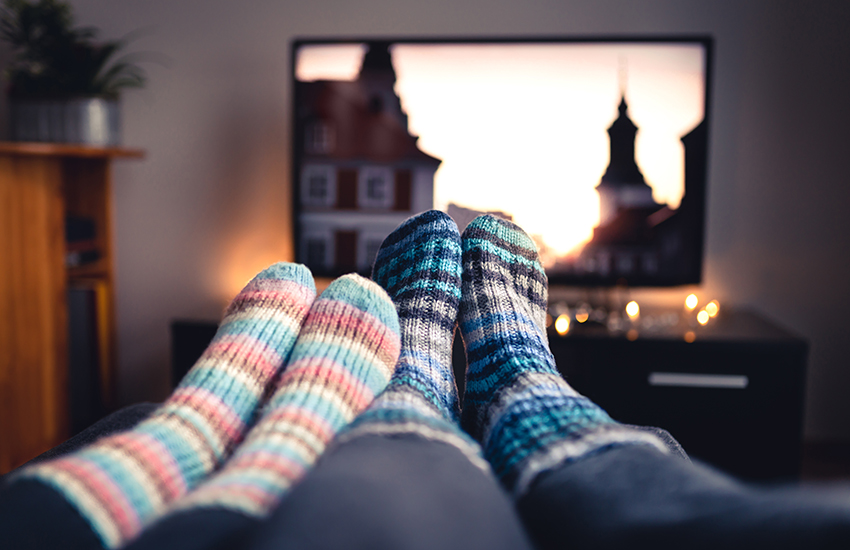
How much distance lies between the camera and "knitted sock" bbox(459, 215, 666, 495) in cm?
41

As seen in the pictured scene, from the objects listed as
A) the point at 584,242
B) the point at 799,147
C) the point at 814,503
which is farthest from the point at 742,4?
the point at 814,503

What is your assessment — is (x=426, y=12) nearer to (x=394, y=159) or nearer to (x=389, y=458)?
(x=394, y=159)

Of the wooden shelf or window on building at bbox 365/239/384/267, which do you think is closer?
the wooden shelf

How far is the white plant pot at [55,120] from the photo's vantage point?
151 cm

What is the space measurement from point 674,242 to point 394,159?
0.87 m

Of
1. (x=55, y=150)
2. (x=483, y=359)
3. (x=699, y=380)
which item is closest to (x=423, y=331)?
(x=483, y=359)

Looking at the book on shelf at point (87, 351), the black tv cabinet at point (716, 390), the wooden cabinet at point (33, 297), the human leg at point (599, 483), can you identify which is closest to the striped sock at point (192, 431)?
the human leg at point (599, 483)

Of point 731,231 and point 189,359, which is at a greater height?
point 731,231

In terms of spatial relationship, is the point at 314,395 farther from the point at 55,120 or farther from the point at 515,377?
the point at 55,120

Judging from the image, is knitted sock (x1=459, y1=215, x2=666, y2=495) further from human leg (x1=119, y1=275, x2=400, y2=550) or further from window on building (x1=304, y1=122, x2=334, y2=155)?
window on building (x1=304, y1=122, x2=334, y2=155)

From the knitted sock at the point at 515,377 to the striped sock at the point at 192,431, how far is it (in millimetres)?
230

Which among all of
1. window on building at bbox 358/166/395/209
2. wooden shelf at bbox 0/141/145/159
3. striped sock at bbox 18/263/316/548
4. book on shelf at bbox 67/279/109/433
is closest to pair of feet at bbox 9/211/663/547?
striped sock at bbox 18/263/316/548

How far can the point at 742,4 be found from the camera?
5.52 ft

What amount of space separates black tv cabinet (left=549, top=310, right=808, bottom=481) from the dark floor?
25 cm
